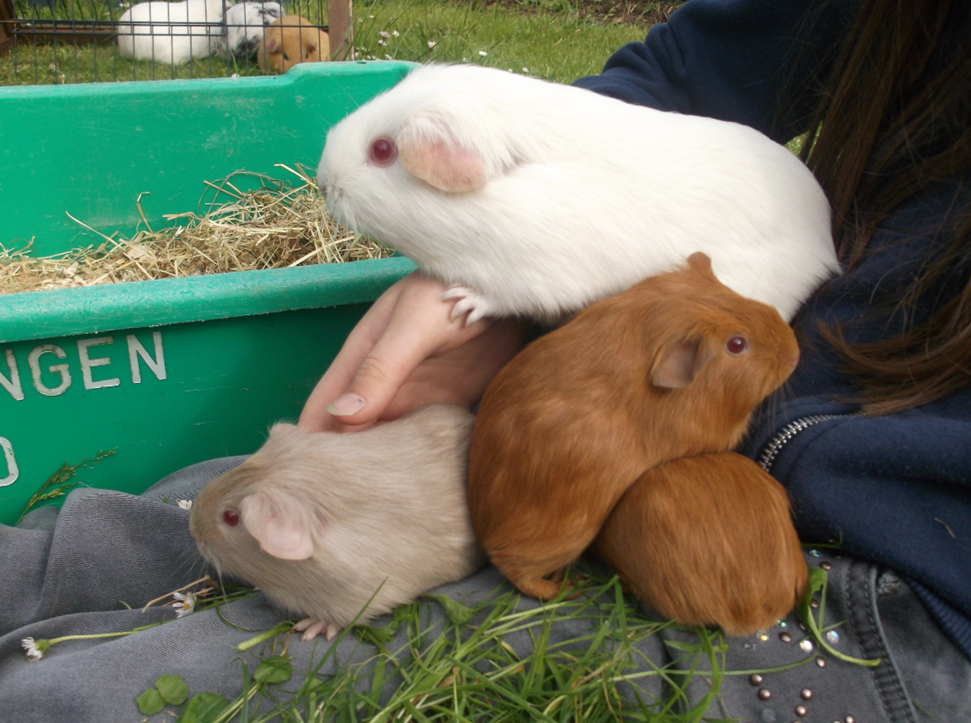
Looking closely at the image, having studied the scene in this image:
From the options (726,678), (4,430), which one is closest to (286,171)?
(4,430)

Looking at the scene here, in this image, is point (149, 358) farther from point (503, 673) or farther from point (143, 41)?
point (143, 41)

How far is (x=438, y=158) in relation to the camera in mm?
1212

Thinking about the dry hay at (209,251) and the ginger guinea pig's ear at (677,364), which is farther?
the dry hay at (209,251)

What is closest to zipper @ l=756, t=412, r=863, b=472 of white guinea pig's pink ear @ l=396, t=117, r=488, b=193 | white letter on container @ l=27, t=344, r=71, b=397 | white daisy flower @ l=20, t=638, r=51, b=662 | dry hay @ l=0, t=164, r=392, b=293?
white guinea pig's pink ear @ l=396, t=117, r=488, b=193

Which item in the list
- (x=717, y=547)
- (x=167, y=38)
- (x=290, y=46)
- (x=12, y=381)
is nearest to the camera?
(x=717, y=547)

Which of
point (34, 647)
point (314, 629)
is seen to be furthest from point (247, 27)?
point (314, 629)

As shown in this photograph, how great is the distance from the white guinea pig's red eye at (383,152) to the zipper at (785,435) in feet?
2.60

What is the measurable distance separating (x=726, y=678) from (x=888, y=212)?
918mm

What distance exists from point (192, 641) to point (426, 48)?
372 cm

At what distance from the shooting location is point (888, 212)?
1.44 metres

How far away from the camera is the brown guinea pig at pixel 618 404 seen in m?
1.13

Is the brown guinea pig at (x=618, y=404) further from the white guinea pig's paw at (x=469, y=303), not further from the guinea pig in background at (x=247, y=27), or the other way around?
the guinea pig in background at (x=247, y=27)

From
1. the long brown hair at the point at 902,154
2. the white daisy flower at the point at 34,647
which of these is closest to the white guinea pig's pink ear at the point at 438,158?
the long brown hair at the point at 902,154


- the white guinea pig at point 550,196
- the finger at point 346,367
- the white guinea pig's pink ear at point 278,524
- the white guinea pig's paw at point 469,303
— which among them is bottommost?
the white guinea pig's pink ear at point 278,524
